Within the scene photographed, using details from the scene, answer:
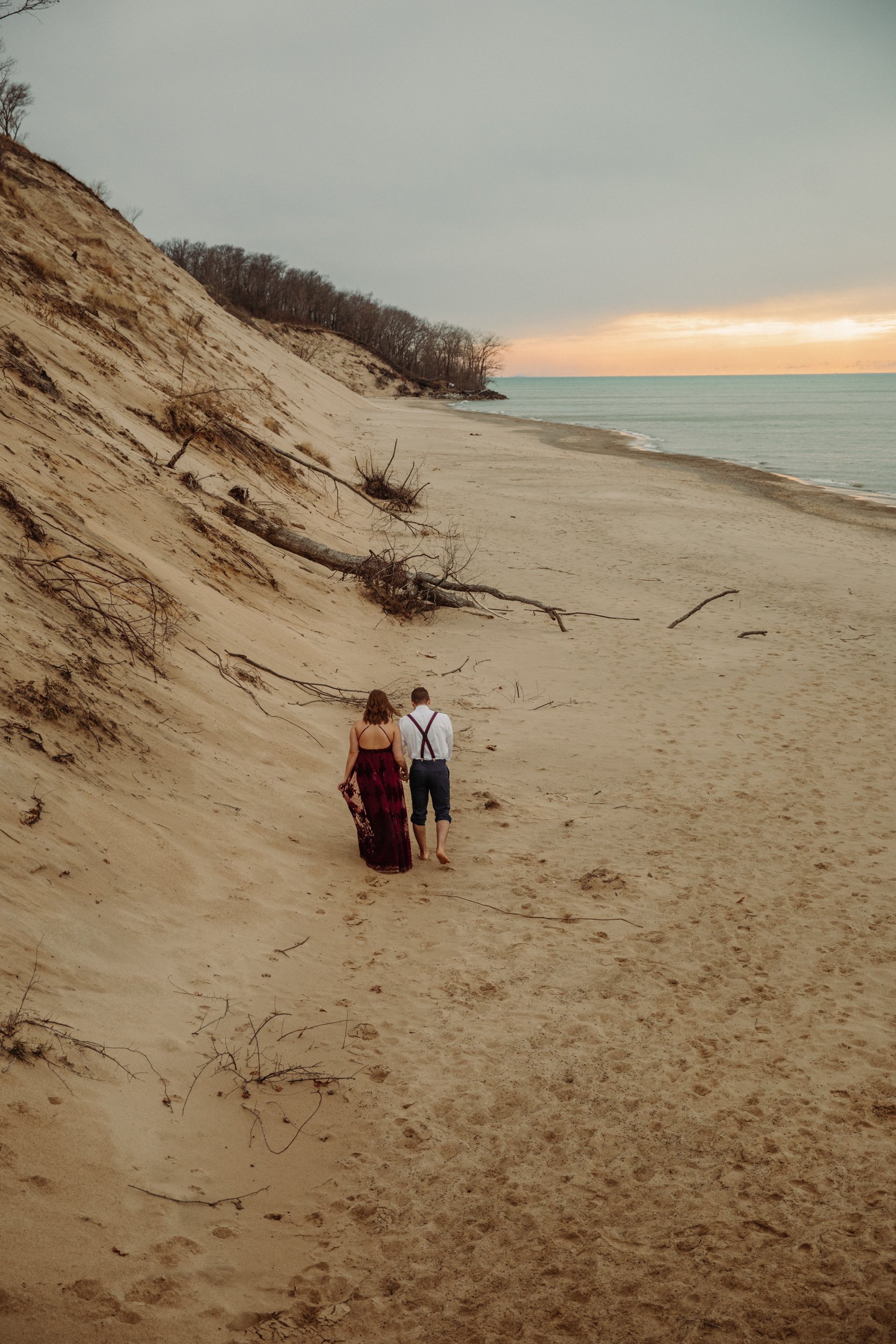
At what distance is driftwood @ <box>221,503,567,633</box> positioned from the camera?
13367mm

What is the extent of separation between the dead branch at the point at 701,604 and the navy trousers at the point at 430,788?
7716mm

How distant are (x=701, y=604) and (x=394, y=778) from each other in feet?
30.5

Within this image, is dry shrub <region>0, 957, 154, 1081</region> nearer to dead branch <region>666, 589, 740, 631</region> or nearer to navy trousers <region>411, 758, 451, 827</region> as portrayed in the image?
navy trousers <region>411, 758, 451, 827</region>

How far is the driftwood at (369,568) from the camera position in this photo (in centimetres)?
1337

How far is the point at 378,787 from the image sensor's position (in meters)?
6.32

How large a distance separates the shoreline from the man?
68.6 feet

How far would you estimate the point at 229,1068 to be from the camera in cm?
424

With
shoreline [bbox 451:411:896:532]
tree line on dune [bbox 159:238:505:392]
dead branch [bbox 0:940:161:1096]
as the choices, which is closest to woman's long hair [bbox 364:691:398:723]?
dead branch [bbox 0:940:161:1096]

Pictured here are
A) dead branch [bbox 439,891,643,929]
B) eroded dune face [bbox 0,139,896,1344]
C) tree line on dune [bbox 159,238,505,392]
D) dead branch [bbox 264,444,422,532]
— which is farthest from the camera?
tree line on dune [bbox 159,238,505,392]

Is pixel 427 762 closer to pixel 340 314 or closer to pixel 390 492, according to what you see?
pixel 390 492

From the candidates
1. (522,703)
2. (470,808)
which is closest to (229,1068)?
(470,808)

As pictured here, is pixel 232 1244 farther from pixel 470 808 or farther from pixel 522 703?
pixel 522 703

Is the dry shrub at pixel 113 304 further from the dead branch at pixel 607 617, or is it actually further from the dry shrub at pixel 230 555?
the dead branch at pixel 607 617

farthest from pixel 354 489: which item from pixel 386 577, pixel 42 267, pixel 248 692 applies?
pixel 248 692
